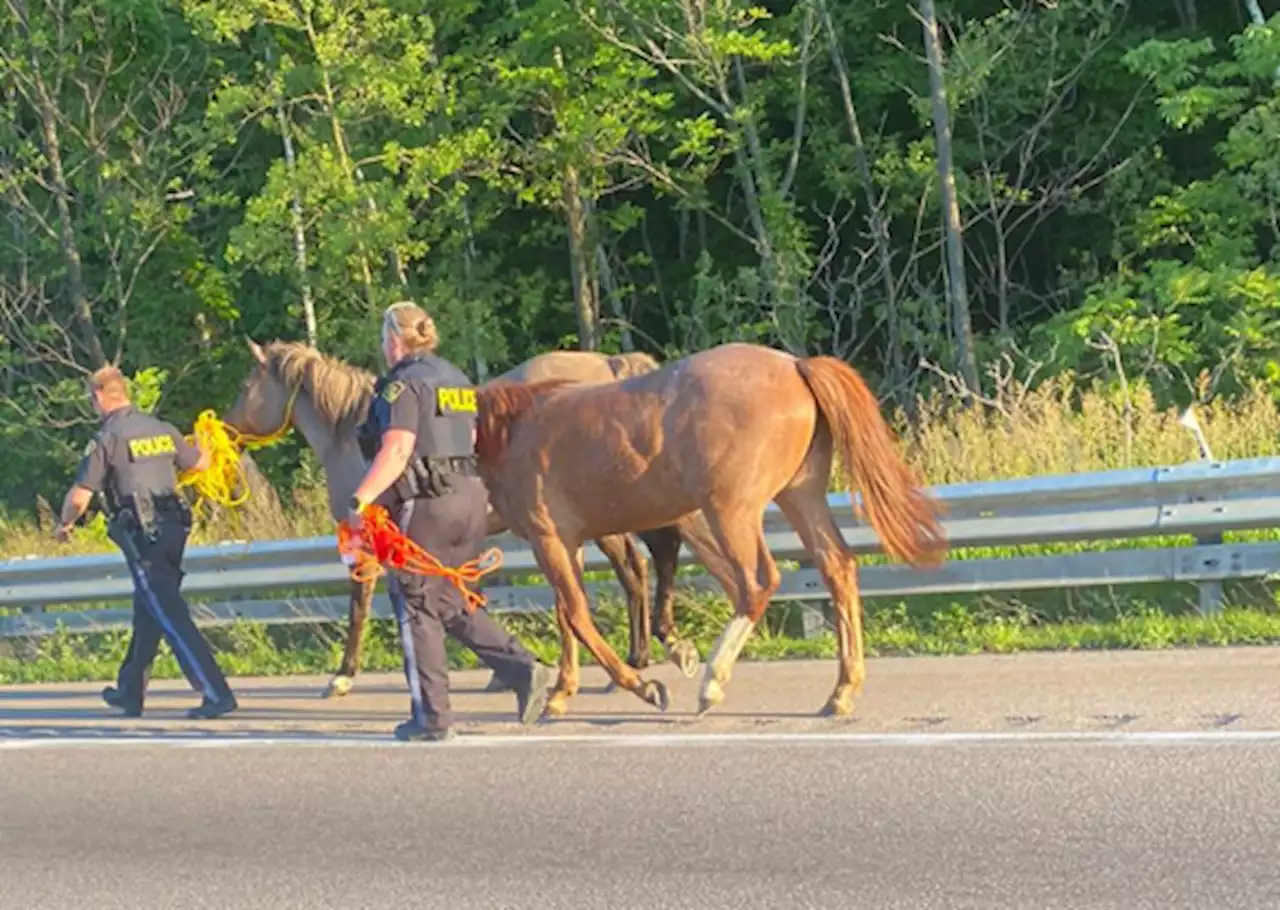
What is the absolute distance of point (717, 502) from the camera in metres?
7.59

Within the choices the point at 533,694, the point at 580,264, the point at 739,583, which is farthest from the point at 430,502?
the point at 580,264

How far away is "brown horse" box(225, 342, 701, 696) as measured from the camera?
9547 millimetres

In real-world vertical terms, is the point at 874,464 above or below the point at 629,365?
below

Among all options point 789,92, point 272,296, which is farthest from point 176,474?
point 272,296

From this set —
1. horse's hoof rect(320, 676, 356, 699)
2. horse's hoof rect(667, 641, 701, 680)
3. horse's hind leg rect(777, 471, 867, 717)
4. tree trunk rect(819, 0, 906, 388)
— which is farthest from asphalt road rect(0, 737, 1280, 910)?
tree trunk rect(819, 0, 906, 388)

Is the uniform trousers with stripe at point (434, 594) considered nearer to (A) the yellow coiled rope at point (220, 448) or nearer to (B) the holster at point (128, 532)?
(B) the holster at point (128, 532)

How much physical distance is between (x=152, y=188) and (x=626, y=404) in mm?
19155

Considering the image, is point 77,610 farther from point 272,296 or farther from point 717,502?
point 272,296

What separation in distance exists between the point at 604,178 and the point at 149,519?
15.3 m

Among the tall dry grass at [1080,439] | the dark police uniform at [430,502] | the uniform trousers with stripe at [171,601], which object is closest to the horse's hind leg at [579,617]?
the dark police uniform at [430,502]

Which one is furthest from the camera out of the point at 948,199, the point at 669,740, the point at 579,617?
the point at 948,199

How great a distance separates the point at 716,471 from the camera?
7602 millimetres

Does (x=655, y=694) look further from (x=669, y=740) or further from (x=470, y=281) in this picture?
(x=470, y=281)

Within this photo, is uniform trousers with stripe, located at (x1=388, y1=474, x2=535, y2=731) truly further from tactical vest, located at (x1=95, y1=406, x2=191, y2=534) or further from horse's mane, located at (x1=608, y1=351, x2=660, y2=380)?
horse's mane, located at (x1=608, y1=351, x2=660, y2=380)
